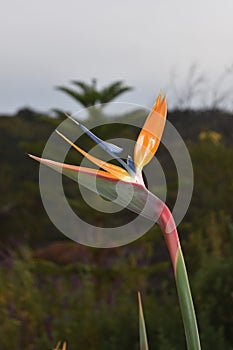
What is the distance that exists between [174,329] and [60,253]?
612 cm

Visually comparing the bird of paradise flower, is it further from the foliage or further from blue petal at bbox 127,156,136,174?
the foliage

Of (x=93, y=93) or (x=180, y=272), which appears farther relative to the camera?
(x=93, y=93)

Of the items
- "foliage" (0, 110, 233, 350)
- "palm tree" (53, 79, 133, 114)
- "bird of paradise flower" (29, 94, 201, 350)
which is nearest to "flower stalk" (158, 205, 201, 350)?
"bird of paradise flower" (29, 94, 201, 350)

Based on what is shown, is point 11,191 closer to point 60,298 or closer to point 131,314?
point 60,298

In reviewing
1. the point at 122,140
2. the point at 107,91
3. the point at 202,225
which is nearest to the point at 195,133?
the point at 202,225

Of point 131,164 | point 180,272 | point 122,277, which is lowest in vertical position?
point 180,272

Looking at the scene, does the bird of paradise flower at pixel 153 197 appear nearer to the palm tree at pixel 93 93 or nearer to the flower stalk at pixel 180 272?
the flower stalk at pixel 180 272

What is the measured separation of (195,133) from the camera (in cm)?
1123

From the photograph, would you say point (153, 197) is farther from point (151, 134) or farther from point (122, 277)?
point (122, 277)

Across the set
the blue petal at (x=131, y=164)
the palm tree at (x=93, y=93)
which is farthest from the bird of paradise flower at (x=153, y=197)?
the palm tree at (x=93, y=93)

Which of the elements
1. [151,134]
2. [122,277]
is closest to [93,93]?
[122,277]

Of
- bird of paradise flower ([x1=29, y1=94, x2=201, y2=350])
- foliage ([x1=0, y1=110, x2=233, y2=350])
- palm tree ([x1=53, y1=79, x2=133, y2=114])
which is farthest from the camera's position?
palm tree ([x1=53, y1=79, x2=133, y2=114])

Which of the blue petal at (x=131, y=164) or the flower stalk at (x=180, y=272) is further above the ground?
the blue petal at (x=131, y=164)

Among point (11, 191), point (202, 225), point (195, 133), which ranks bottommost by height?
point (202, 225)
